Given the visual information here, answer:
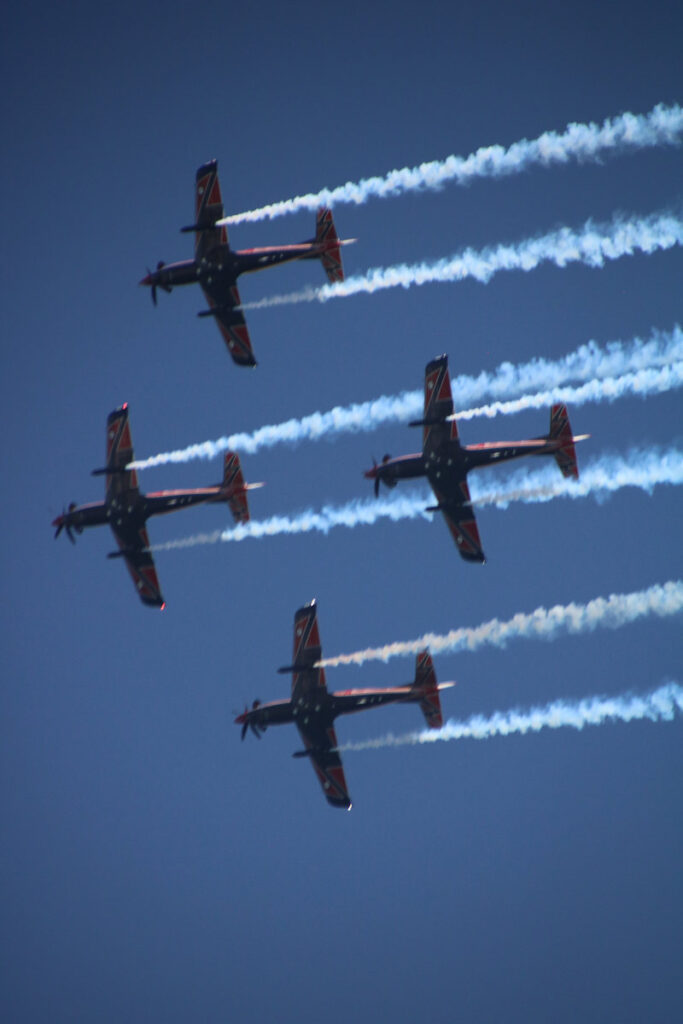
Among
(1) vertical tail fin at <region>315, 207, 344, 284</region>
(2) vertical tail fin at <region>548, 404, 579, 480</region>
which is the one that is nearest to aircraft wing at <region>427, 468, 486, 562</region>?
(2) vertical tail fin at <region>548, 404, 579, 480</region>

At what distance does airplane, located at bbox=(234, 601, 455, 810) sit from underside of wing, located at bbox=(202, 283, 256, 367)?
37.3 ft

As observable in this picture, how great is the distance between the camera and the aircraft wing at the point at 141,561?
164 ft

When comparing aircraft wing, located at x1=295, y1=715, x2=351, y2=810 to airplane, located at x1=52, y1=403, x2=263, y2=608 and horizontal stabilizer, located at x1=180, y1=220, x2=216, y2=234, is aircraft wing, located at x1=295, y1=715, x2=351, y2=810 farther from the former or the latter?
horizontal stabilizer, located at x1=180, y1=220, x2=216, y2=234

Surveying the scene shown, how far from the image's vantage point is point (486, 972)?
278ft

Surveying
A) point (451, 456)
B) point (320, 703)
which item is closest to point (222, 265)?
point (451, 456)

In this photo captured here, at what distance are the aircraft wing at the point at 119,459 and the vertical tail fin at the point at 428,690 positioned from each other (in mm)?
14022

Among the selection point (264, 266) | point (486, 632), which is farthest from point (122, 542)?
point (486, 632)

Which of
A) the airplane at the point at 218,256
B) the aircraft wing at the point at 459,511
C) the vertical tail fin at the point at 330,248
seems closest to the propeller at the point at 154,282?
the airplane at the point at 218,256

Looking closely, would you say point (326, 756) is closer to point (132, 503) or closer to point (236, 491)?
point (236, 491)

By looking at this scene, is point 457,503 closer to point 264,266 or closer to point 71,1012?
point 264,266

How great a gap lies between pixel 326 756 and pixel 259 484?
11.5 m

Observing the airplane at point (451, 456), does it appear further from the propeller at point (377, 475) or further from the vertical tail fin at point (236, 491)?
the vertical tail fin at point (236, 491)

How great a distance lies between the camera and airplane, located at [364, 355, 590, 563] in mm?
44094

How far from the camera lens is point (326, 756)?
1898 inches
